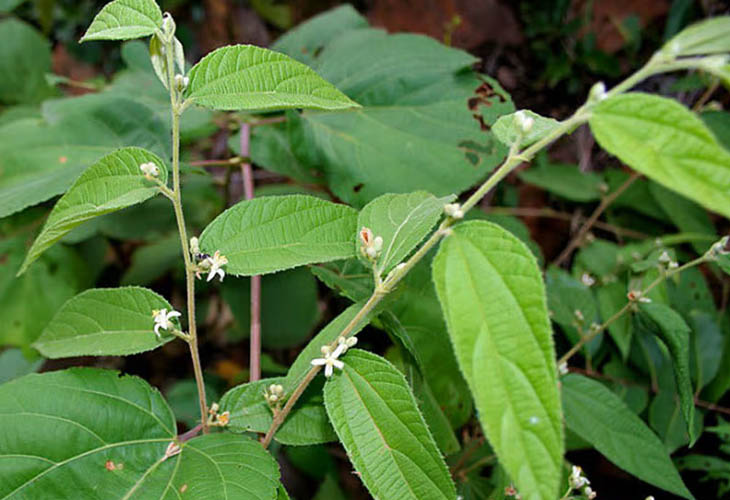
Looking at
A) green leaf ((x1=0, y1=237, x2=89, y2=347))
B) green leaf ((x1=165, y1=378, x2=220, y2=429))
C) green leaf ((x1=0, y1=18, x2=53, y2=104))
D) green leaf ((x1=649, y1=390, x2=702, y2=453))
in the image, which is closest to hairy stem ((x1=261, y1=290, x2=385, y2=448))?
green leaf ((x1=649, y1=390, x2=702, y2=453))

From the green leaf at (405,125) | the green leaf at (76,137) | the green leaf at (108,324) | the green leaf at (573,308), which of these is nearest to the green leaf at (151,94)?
the green leaf at (76,137)

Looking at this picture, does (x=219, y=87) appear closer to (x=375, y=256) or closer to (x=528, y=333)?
(x=375, y=256)

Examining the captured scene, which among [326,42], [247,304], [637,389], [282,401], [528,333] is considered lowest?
[637,389]

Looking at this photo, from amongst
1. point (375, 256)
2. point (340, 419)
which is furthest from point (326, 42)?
point (340, 419)

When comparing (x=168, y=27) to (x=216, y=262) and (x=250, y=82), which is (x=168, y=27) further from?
(x=216, y=262)

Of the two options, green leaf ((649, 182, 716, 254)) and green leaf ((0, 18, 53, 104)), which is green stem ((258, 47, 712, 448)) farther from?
green leaf ((0, 18, 53, 104))
